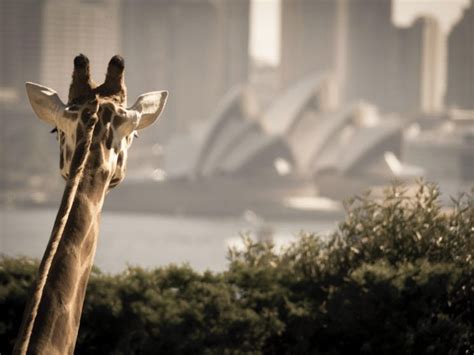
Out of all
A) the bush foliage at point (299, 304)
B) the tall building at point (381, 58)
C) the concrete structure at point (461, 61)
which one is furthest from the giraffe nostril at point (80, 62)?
the concrete structure at point (461, 61)

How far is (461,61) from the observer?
18700 cm

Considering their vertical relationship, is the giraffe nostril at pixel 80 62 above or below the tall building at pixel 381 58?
below

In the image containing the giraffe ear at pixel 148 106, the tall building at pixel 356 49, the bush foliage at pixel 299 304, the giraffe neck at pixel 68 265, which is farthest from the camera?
the tall building at pixel 356 49

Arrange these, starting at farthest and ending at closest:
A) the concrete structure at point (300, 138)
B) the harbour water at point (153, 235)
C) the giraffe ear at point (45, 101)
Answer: the concrete structure at point (300, 138) → the harbour water at point (153, 235) → the giraffe ear at point (45, 101)

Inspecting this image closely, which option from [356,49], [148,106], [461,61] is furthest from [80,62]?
[461,61]

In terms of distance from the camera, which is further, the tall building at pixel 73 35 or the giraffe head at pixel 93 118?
the tall building at pixel 73 35

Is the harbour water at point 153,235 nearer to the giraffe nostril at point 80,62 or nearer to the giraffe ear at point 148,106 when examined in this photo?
the giraffe ear at point 148,106

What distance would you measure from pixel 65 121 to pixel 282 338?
7.02m

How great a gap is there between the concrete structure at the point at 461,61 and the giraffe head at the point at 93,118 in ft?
585

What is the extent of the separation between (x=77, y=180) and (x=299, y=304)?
730 centimetres

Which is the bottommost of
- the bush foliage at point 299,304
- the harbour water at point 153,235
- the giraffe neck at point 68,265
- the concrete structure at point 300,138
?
the giraffe neck at point 68,265

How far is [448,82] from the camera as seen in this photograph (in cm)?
18625

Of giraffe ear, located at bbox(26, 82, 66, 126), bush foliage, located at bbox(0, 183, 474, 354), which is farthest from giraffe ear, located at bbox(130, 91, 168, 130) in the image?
bush foliage, located at bbox(0, 183, 474, 354)

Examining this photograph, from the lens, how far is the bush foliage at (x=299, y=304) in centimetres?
1150
